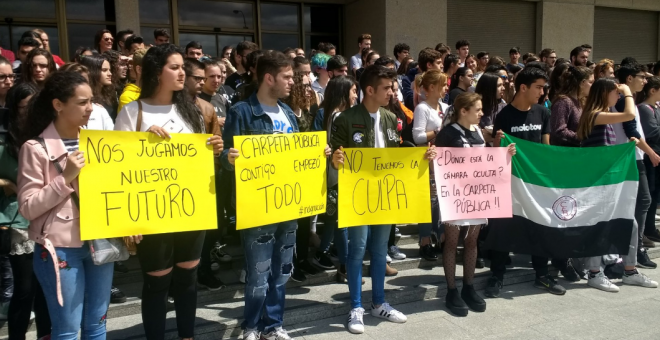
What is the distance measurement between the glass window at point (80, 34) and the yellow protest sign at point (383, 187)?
8.27m

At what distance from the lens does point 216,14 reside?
38.2 feet

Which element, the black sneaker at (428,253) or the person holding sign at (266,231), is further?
the black sneaker at (428,253)

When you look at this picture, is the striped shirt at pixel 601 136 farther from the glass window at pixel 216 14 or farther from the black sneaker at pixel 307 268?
the glass window at pixel 216 14

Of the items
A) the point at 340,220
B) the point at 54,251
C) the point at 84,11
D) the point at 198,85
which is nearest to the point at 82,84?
the point at 54,251

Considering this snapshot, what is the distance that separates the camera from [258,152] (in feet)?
11.5

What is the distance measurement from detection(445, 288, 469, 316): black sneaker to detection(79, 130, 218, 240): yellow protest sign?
92.2 inches

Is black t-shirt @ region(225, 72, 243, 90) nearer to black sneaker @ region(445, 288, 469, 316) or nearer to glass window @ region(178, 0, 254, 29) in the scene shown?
black sneaker @ region(445, 288, 469, 316)

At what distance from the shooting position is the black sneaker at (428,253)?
5.56 m

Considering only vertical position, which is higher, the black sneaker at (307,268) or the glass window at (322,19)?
the glass window at (322,19)

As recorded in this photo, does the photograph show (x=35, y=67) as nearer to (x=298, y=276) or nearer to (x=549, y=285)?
(x=298, y=276)

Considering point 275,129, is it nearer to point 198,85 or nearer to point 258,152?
point 258,152

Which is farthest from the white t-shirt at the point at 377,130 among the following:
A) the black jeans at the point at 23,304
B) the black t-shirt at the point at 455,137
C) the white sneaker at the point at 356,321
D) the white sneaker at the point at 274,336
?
the black jeans at the point at 23,304

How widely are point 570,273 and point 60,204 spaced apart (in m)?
4.80

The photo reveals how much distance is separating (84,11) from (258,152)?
8.52 m
